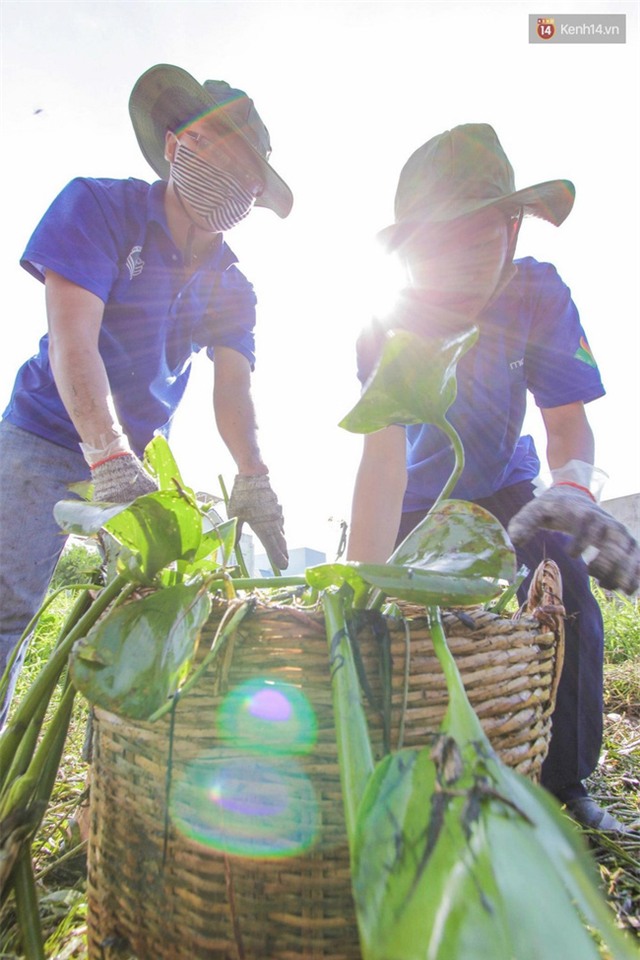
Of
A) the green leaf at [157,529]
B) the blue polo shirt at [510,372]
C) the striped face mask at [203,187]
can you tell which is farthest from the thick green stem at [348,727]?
the striped face mask at [203,187]

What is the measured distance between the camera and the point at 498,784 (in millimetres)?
209

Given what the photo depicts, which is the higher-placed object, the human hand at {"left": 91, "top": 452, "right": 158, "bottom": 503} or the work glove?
the human hand at {"left": 91, "top": 452, "right": 158, "bottom": 503}

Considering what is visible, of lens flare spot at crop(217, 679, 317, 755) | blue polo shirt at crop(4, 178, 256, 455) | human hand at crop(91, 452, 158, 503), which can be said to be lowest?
lens flare spot at crop(217, 679, 317, 755)

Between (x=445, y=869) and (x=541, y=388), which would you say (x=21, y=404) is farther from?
(x=445, y=869)

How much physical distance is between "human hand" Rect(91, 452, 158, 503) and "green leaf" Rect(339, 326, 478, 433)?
43 cm

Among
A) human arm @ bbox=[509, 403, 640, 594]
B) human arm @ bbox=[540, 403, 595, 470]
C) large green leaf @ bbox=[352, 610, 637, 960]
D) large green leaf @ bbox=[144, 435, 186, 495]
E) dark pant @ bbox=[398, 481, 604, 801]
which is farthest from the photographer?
human arm @ bbox=[540, 403, 595, 470]

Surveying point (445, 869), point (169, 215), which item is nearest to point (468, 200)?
point (169, 215)

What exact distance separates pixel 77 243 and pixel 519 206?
0.70 meters

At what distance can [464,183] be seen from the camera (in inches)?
35.2

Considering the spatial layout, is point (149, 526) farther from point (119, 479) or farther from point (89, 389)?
point (89, 389)

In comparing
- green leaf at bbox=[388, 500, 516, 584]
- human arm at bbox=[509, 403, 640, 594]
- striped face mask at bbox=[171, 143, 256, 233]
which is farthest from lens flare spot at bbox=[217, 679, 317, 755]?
striped face mask at bbox=[171, 143, 256, 233]

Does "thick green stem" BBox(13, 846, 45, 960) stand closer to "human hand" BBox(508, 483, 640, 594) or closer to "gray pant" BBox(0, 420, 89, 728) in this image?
"human hand" BBox(508, 483, 640, 594)

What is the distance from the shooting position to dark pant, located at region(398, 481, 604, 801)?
69 cm

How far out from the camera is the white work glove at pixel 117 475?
0.74 m
